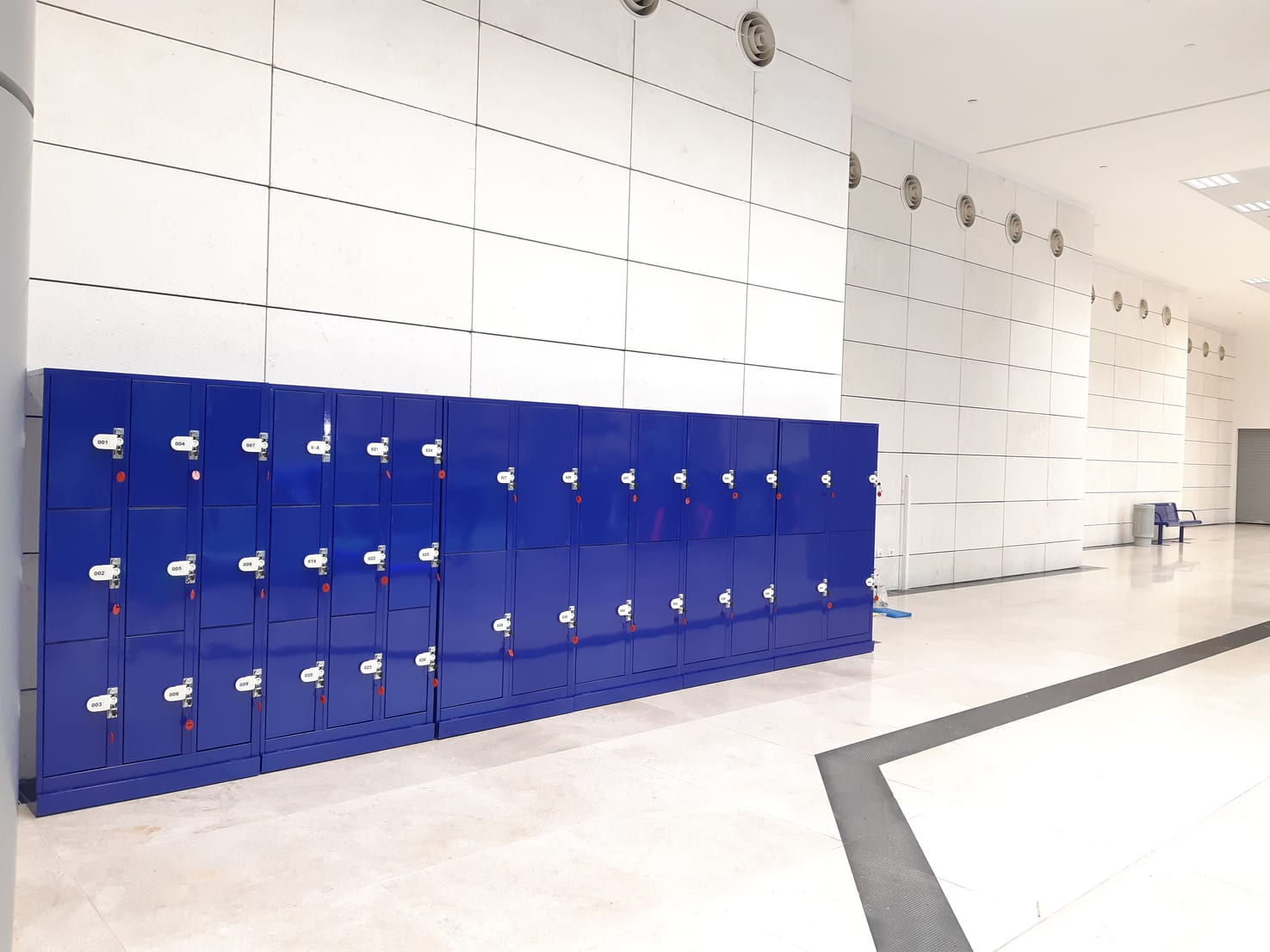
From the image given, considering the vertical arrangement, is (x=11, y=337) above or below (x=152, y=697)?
above

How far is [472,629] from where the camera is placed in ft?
17.8

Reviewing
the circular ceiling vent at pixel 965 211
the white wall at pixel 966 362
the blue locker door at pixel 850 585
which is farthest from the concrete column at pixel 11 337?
the circular ceiling vent at pixel 965 211

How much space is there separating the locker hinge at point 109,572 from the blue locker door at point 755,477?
405 centimetres

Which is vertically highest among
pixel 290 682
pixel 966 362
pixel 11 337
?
pixel 966 362

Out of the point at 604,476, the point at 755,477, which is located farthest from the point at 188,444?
the point at 755,477

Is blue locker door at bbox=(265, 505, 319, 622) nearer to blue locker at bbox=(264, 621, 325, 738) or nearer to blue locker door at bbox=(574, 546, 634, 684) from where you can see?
blue locker at bbox=(264, 621, 325, 738)

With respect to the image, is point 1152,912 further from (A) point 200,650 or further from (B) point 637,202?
(B) point 637,202

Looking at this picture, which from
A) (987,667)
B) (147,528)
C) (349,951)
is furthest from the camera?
(987,667)

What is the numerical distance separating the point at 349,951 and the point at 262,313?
3.31m

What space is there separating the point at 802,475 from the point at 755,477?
56cm

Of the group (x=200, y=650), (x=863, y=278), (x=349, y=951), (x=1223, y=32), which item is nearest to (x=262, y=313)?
(x=200, y=650)

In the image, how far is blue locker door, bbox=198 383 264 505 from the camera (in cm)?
445

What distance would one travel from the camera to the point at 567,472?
19.1 feet

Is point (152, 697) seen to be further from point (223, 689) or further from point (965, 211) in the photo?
point (965, 211)
